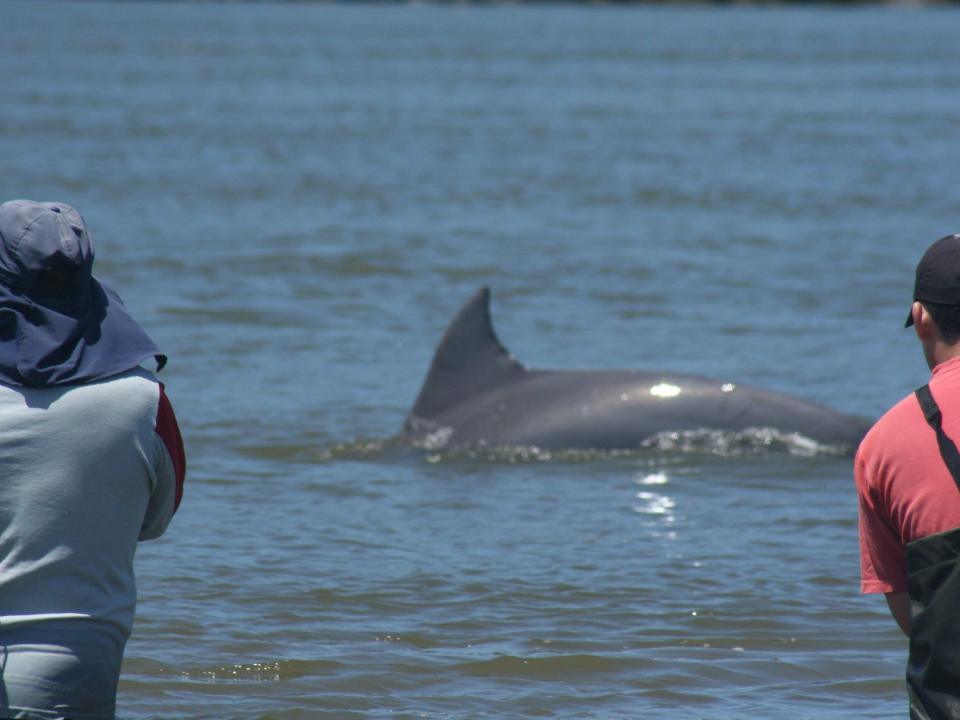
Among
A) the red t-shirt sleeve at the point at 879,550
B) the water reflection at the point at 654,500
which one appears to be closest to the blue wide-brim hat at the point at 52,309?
the red t-shirt sleeve at the point at 879,550

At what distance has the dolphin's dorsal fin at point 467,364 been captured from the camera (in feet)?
33.9

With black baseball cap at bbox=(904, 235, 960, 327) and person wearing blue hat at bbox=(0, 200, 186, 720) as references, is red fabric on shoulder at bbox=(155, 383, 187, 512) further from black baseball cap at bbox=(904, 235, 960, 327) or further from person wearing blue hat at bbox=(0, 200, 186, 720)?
black baseball cap at bbox=(904, 235, 960, 327)

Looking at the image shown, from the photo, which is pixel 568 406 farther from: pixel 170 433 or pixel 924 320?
pixel 924 320

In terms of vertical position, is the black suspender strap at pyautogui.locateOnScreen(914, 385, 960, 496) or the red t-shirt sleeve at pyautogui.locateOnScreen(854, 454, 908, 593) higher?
the black suspender strap at pyautogui.locateOnScreen(914, 385, 960, 496)

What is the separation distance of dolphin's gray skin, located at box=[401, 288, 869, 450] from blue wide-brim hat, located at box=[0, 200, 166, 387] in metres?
6.45

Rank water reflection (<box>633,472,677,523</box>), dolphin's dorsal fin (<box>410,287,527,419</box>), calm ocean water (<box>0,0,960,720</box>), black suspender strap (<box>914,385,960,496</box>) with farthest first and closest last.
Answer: dolphin's dorsal fin (<box>410,287,527,419</box>), water reflection (<box>633,472,677,523</box>), calm ocean water (<box>0,0,960,720</box>), black suspender strap (<box>914,385,960,496</box>)

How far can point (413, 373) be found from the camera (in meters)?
13.5

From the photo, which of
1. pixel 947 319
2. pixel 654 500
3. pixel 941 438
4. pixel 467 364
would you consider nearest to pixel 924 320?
pixel 947 319

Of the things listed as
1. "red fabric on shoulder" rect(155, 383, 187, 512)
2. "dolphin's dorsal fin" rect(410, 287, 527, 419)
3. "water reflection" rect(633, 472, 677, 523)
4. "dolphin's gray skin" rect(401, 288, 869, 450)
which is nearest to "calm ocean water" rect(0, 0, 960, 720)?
"water reflection" rect(633, 472, 677, 523)

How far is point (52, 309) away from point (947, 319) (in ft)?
6.28

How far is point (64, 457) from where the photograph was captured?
12.9ft

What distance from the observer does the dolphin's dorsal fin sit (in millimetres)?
10344

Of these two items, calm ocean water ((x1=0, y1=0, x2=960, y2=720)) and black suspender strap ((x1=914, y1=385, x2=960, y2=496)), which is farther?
calm ocean water ((x1=0, y1=0, x2=960, y2=720))

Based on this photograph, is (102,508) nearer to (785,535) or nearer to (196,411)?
(785,535)
